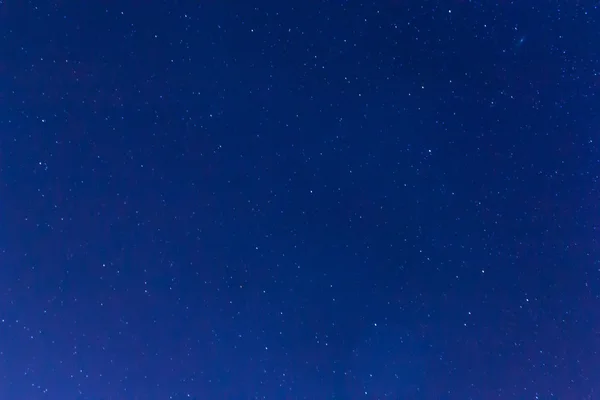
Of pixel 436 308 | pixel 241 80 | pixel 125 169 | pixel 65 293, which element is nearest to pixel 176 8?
pixel 241 80

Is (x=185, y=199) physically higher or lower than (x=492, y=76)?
lower

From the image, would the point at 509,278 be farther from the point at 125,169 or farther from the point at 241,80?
the point at 125,169

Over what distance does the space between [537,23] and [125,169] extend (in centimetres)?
74

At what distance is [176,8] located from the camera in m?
0.88

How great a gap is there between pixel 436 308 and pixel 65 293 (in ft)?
2.11

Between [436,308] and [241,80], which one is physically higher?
[241,80]

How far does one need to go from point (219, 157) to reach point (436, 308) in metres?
0.46

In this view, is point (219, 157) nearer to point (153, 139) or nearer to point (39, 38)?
point (153, 139)

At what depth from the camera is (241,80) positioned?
34.8 inches

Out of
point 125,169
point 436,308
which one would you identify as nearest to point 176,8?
point 125,169

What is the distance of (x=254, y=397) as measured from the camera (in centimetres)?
92

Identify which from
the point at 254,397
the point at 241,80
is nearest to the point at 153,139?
the point at 241,80

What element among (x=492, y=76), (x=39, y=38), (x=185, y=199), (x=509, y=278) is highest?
(x=39, y=38)

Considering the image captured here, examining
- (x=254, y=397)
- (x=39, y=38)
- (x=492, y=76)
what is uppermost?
(x=39, y=38)
